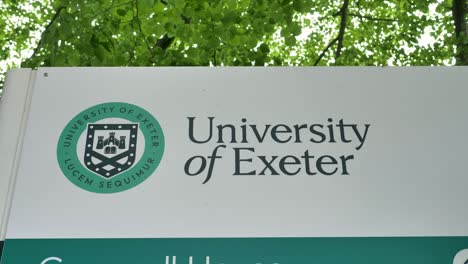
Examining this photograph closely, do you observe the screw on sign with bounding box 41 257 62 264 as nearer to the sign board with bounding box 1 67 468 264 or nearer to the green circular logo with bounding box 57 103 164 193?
the sign board with bounding box 1 67 468 264

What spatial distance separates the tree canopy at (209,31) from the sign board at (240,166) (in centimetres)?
175

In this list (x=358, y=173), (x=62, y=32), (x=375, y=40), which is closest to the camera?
(x=358, y=173)

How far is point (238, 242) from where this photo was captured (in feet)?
6.34

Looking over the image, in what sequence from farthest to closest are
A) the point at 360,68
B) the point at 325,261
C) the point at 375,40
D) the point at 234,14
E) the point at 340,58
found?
the point at 375,40 → the point at 340,58 → the point at 234,14 → the point at 360,68 → the point at 325,261

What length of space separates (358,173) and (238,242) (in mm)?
559

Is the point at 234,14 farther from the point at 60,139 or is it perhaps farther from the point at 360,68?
the point at 60,139

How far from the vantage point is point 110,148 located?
2.13 metres

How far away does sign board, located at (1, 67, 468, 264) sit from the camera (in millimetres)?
1935

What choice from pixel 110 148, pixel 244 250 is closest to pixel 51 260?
pixel 110 148

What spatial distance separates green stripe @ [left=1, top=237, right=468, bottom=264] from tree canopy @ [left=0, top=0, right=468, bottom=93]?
211 centimetres

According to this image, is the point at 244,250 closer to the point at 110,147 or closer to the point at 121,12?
the point at 110,147

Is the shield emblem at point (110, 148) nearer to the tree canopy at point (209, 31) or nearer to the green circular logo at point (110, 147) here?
the green circular logo at point (110, 147)

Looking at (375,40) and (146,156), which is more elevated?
(375,40)

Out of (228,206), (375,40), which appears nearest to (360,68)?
(228,206)
